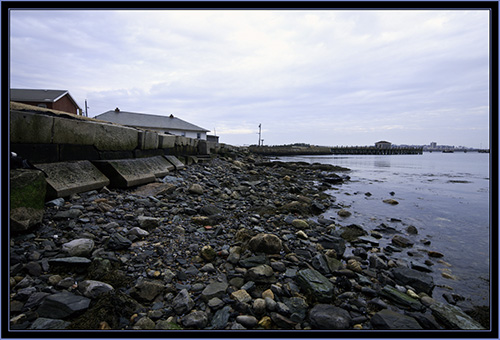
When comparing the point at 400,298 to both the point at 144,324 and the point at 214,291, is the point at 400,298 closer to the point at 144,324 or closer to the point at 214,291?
the point at 214,291

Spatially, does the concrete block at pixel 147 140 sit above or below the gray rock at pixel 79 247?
above

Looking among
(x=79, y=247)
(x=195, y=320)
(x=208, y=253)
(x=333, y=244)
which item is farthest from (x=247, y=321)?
(x=333, y=244)

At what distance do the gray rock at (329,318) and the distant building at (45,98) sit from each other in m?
29.7

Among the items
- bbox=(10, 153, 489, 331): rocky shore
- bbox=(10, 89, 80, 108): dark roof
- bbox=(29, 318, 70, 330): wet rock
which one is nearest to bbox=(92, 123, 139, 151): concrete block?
bbox=(10, 153, 489, 331): rocky shore

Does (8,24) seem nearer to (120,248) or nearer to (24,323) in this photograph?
(24,323)

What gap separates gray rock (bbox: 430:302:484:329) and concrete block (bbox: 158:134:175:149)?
24.1 ft

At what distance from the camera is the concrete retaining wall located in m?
2.88

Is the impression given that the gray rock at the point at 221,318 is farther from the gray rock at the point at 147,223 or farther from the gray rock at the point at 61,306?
the gray rock at the point at 147,223

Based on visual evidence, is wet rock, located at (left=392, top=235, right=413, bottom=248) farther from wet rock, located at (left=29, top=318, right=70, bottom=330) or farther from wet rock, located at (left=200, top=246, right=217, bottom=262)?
wet rock, located at (left=29, top=318, right=70, bottom=330)

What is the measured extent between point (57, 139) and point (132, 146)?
2.09 m

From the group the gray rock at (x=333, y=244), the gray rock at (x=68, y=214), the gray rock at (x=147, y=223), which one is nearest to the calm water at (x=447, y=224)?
the gray rock at (x=333, y=244)

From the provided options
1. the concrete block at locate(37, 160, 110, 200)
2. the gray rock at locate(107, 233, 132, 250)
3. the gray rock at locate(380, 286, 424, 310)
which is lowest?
the gray rock at locate(380, 286, 424, 310)

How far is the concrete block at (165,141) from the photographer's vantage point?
23.9ft

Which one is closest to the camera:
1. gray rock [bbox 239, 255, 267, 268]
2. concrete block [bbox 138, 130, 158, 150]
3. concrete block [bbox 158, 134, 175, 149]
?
gray rock [bbox 239, 255, 267, 268]
